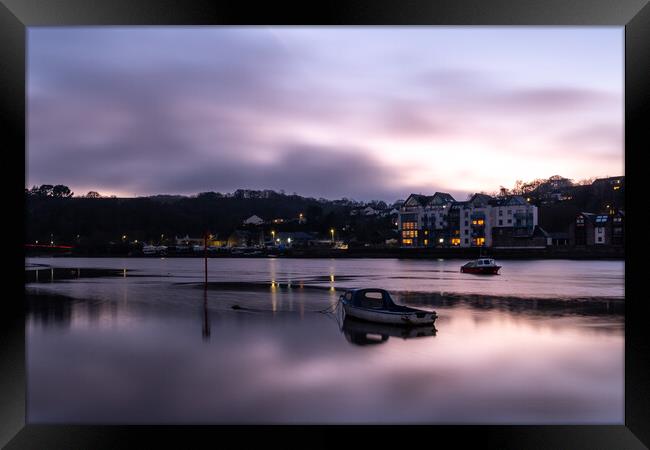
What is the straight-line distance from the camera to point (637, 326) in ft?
14.7

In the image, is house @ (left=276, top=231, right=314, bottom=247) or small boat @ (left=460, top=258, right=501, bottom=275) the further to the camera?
house @ (left=276, top=231, right=314, bottom=247)

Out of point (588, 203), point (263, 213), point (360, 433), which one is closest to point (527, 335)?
point (360, 433)

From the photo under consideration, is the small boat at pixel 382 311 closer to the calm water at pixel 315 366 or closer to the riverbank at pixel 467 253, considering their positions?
the calm water at pixel 315 366

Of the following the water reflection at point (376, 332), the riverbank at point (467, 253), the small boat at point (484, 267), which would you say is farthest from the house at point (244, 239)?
the water reflection at point (376, 332)

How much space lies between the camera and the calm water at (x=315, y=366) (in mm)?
6789

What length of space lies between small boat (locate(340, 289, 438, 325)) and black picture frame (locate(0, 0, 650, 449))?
7589mm

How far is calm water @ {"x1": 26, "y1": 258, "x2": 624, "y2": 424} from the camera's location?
22.3ft

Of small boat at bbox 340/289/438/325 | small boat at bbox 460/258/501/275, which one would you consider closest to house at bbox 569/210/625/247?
small boat at bbox 460/258/501/275

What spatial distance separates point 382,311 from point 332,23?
8578mm

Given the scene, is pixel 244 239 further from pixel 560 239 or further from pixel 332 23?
pixel 332 23

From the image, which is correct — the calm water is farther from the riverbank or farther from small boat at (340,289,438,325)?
the riverbank

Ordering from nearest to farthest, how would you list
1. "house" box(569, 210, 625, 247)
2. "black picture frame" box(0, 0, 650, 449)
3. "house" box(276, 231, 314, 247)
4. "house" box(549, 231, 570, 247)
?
"black picture frame" box(0, 0, 650, 449), "house" box(569, 210, 625, 247), "house" box(549, 231, 570, 247), "house" box(276, 231, 314, 247)

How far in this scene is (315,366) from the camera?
9.24 m

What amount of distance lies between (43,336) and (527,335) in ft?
37.1
